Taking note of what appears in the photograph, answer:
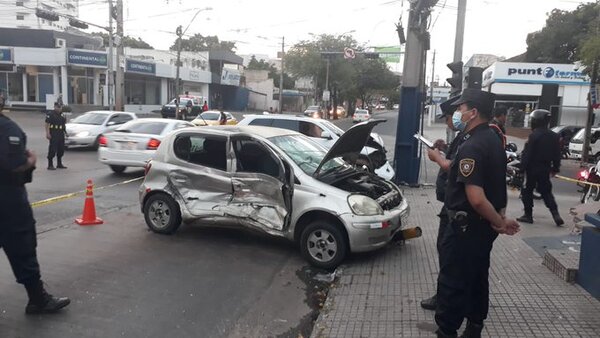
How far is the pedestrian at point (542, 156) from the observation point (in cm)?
773

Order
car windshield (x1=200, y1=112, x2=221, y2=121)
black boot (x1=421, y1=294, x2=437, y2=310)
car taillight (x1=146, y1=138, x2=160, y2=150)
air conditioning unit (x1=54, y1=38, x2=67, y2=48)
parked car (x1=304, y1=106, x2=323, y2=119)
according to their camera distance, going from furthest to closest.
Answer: air conditioning unit (x1=54, y1=38, x2=67, y2=48) < parked car (x1=304, y1=106, x2=323, y2=119) < car windshield (x1=200, y1=112, x2=221, y2=121) < car taillight (x1=146, y1=138, x2=160, y2=150) < black boot (x1=421, y1=294, x2=437, y2=310)

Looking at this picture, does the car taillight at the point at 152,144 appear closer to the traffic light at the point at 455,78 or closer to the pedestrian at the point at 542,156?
the traffic light at the point at 455,78

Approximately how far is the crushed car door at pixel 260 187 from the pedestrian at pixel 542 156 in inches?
157

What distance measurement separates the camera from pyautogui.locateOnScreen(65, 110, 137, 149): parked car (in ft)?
57.5

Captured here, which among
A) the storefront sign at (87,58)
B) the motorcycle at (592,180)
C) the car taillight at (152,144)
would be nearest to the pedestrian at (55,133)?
the car taillight at (152,144)

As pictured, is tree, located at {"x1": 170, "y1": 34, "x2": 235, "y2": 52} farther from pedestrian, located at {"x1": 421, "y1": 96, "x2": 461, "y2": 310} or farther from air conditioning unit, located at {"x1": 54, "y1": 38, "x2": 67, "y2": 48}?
pedestrian, located at {"x1": 421, "y1": 96, "x2": 461, "y2": 310}

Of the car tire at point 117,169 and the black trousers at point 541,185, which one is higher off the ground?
the black trousers at point 541,185

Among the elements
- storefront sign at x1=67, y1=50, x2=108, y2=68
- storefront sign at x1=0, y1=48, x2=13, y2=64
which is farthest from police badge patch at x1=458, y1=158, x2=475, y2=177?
storefront sign at x1=0, y1=48, x2=13, y2=64

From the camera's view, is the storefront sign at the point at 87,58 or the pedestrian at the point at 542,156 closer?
the pedestrian at the point at 542,156

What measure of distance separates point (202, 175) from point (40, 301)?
277 cm

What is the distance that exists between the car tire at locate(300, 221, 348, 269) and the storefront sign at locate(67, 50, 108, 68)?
1580 inches

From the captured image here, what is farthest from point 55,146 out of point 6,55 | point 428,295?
point 6,55

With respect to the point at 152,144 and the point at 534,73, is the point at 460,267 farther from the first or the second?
the point at 534,73

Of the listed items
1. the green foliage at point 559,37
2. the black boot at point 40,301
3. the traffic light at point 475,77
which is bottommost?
the black boot at point 40,301
